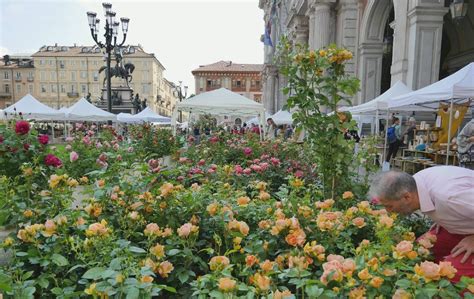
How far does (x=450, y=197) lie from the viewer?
5.66 feet

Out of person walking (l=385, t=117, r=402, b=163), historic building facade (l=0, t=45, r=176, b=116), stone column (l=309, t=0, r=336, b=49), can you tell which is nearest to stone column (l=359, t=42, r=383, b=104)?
stone column (l=309, t=0, r=336, b=49)

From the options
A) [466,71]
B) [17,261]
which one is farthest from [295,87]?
[466,71]

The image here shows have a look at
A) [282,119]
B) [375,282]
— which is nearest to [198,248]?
[375,282]

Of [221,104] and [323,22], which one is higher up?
[323,22]

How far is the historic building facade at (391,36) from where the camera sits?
9.27 m

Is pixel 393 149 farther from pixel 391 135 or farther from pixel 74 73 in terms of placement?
pixel 74 73

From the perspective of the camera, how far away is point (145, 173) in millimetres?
2373

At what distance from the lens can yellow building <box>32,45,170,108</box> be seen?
3105 inches

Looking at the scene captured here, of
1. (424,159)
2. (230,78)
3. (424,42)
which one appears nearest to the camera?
(424,159)

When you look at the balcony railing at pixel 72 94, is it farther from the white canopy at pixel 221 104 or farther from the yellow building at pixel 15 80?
the white canopy at pixel 221 104

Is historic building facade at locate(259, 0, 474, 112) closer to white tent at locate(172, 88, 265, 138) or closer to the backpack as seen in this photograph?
the backpack

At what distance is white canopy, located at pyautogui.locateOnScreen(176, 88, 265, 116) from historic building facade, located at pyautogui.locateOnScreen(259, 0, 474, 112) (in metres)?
1.93

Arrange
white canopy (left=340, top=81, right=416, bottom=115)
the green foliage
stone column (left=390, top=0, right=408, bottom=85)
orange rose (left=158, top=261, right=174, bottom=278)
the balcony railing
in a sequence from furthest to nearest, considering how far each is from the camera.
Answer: the balcony railing
stone column (left=390, top=0, right=408, bottom=85)
white canopy (left=340, top=81, right=416, bottom=115)
the green foliage
orange rose (left=158, top=261, right=174, bottom=278)

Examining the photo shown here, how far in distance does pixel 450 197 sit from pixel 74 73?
8893cm
